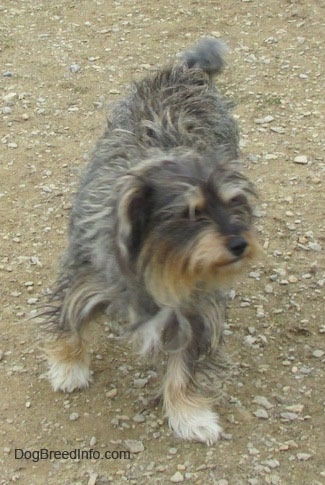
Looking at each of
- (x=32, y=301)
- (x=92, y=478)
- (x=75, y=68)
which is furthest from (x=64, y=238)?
(x=75, y=68)

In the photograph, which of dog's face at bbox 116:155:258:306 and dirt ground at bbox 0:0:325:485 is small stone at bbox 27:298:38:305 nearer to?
dirt ground at bbox 0:0:325:485

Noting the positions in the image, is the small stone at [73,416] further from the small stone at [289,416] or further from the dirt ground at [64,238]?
the small stone at [289,416]

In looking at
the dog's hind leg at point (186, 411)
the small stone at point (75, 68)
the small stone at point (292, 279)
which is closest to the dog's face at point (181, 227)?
the dog's hind leg at point (186, 411)

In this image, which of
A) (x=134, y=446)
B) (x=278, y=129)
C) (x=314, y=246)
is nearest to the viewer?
(x=134, y=446)

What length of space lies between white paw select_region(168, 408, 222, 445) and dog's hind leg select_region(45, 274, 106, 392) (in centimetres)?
54

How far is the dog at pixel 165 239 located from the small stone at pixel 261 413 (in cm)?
21

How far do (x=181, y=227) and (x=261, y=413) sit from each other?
1361 mm

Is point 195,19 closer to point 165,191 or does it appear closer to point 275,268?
point 275,268

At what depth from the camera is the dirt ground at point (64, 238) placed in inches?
155

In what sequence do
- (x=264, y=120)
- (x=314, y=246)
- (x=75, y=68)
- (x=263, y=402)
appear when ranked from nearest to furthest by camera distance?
(x=263, y=402), (x=314, y=246), (x=264, y=120), (x=75, y=68)

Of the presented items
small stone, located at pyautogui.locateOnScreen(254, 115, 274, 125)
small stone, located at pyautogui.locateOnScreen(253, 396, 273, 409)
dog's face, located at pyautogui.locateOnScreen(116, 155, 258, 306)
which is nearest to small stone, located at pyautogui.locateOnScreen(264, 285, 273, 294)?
small stone, located at pyautogui.locateOnScreen(253, 396, 273, 409)

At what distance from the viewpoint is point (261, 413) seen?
4117 millimetres

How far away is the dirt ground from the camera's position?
3928 millimetres

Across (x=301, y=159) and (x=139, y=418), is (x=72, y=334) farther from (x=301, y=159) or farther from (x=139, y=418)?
(x=301, y=159)
